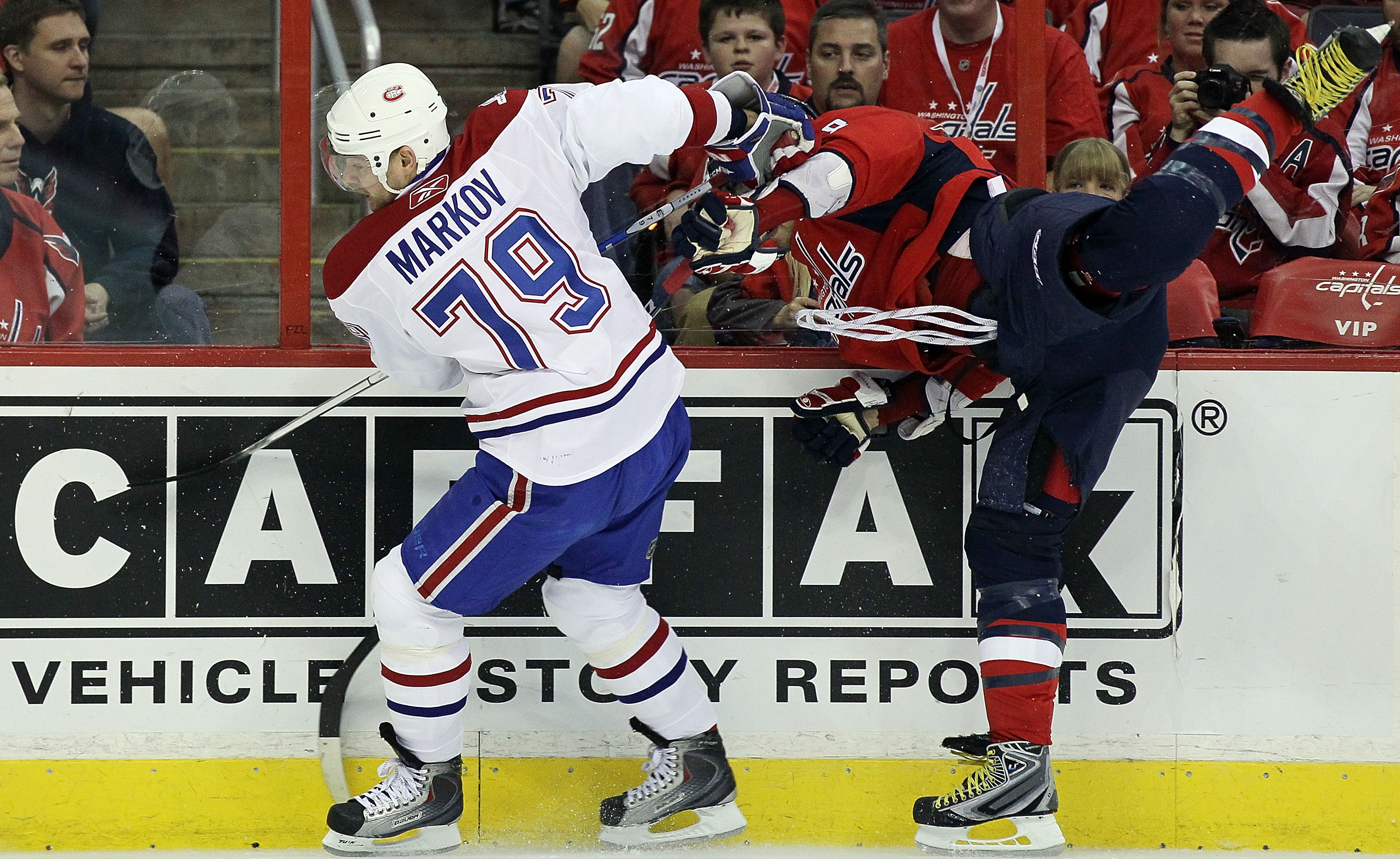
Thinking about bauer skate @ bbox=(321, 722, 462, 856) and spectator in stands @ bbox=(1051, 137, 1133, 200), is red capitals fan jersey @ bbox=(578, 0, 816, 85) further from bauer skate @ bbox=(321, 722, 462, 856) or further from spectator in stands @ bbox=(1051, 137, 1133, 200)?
bauer skate @ bbox=(321, 722, 462, 856)

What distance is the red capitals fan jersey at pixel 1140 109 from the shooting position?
2539 mm

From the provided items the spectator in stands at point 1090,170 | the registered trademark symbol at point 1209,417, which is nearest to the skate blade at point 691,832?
the registered trademark symbol at point 1209,417

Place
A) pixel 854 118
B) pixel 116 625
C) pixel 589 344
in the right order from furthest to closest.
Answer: pixel 116 625 < pixel 854 118 < pixel 589 344

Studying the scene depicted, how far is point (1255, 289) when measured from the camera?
247 centimetres

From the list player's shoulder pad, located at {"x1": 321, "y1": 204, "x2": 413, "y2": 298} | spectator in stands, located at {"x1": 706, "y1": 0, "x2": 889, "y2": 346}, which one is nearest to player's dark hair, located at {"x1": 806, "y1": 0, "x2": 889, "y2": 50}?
spectator in stands, located at {"x1": 706, "y1": 0, "x2": 889, "y2": 346}

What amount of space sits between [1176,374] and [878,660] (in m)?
0.76

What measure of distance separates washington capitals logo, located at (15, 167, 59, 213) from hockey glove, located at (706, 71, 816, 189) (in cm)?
118

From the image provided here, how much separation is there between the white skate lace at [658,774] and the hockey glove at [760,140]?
100 cm

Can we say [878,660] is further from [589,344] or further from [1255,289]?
[1255,289]

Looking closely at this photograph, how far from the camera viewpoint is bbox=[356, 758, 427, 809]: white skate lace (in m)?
2.21

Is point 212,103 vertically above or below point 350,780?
above

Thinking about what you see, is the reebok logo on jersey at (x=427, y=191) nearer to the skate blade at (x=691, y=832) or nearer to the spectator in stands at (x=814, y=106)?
the spectator in stands at (x=814, y=106)

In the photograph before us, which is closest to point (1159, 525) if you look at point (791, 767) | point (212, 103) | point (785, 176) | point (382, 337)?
point (791, 767)

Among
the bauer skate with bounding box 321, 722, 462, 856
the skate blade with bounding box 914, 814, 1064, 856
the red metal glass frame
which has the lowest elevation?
the skate blade with bounding box 914, 814, 1064, 856
